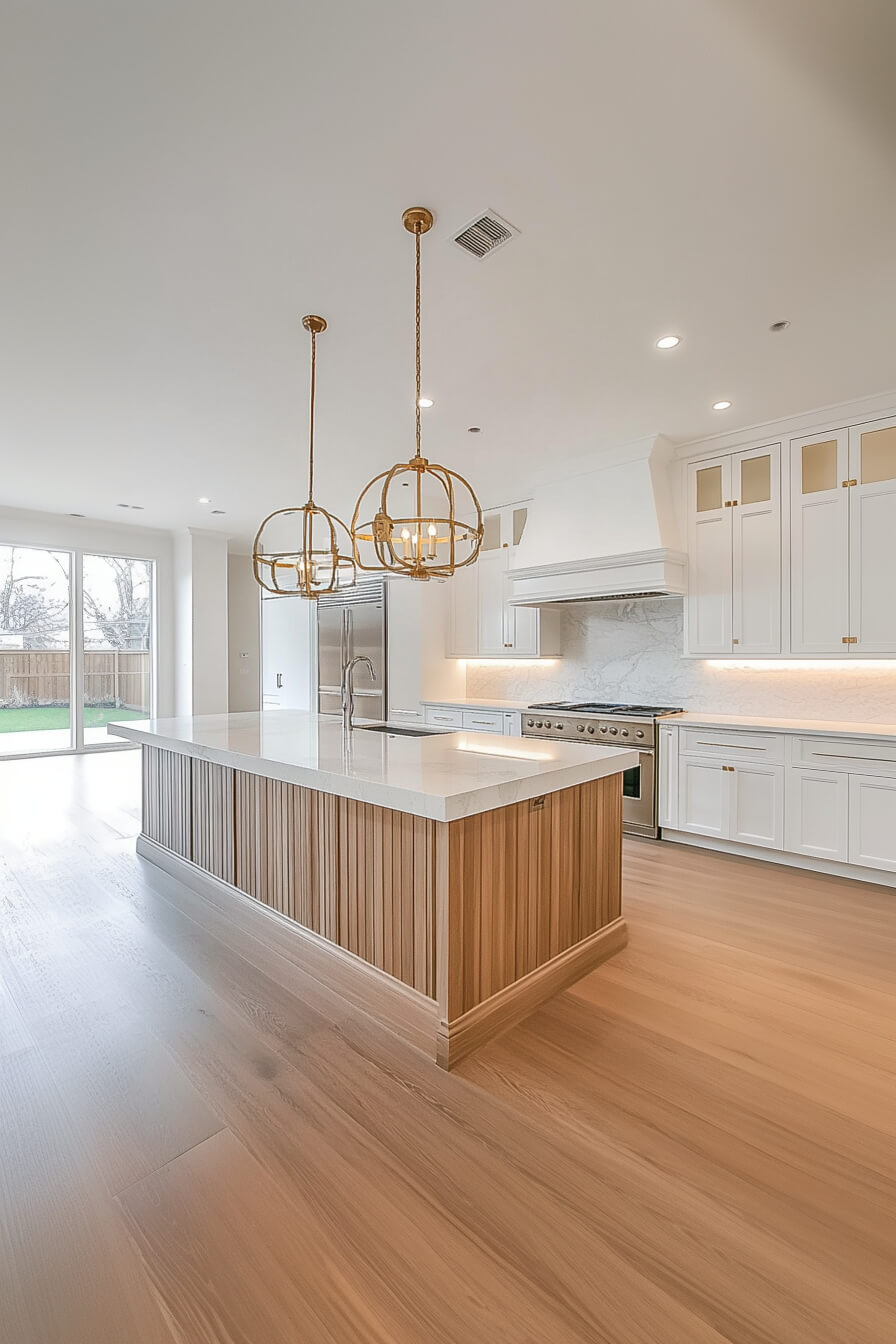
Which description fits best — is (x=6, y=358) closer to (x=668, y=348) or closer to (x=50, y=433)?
(x=50, y=433)

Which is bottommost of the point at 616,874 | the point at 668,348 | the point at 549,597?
the point at 616,874

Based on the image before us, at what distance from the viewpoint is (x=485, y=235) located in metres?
2.25

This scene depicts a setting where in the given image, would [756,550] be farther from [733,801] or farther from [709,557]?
[733,801]

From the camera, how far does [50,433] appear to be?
4.41m

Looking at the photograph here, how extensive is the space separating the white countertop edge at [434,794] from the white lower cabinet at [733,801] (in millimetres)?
1687

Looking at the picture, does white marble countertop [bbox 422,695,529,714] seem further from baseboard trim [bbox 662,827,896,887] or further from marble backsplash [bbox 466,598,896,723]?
baseboard trim [bbox 662,827,896,887]

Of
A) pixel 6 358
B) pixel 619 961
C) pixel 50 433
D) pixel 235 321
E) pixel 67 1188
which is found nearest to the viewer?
pixel 67 1188

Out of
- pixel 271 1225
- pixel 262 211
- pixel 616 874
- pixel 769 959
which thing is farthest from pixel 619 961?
pixel 262 211

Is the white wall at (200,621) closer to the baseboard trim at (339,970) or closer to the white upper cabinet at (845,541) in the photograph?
the baseboard trim at (339,970)

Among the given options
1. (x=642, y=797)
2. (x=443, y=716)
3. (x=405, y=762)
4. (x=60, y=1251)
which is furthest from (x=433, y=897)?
(x=443, y=716)

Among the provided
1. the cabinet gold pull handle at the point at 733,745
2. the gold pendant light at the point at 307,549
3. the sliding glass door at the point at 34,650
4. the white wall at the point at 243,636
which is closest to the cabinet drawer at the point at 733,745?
the cabinet gold pull handle at the point at 733,745

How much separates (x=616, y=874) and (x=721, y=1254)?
1.45 m

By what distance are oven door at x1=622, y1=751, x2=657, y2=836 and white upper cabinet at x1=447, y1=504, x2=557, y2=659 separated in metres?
1.38

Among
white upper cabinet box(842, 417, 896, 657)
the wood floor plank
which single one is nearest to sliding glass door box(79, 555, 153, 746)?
the wood floor plank
